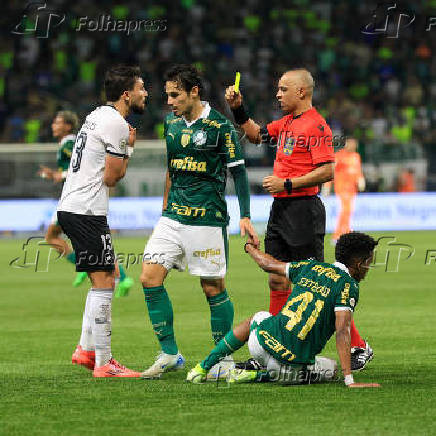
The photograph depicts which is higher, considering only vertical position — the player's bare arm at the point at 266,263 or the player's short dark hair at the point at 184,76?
the player's short dark hair at the point at 184,76

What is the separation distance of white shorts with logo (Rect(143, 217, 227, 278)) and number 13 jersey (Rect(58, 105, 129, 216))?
1.51 feet

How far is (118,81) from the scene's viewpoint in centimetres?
768

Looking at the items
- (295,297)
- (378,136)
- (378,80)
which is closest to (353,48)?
(378,80)

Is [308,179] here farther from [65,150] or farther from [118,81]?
[65,150]

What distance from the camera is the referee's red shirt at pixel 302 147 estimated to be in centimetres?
766

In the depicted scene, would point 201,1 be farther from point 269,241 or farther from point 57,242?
point 269,241

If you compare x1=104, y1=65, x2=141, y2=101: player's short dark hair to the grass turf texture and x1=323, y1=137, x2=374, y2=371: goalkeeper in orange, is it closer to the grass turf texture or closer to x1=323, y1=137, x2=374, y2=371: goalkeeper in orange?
the grass turf texture

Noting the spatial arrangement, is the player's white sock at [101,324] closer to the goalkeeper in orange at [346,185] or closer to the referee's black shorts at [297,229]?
the referee's black shorts at [297,229]

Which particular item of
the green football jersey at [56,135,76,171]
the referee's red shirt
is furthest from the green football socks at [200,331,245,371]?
the green football jersey at [56,135,76,171]

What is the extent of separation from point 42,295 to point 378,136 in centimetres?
1640

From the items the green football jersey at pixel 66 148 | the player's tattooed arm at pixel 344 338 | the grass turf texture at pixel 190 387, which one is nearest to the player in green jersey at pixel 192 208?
the grass turf texture at pixel 190 387

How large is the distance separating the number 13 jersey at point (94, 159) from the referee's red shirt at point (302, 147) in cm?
119

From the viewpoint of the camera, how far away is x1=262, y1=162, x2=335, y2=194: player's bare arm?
7590 mm

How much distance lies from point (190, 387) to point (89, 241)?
1311 mm
